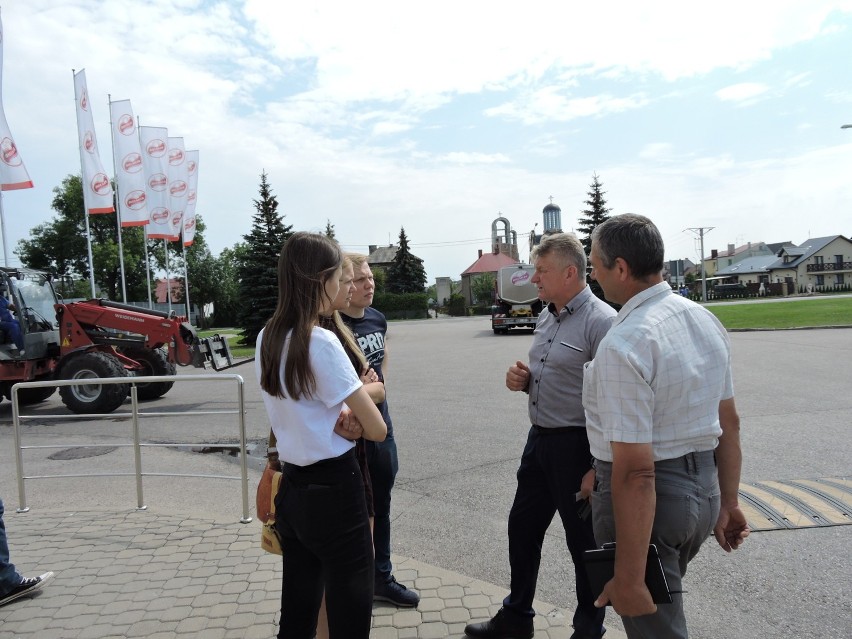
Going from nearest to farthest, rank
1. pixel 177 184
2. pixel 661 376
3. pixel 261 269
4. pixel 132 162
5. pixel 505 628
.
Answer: pixel 661 376 < pixel 505 628 < pixel 132 162 < pixel 177 184 < pixel 261 269

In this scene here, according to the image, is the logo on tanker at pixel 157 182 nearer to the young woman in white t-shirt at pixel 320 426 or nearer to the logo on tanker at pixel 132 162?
the logo on tanker at pixel 132 162

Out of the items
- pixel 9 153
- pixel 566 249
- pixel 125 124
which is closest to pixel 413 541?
pixel 566 249

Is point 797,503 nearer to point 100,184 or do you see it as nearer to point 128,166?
point 100,184

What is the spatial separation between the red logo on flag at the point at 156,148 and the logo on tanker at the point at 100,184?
8.22ft

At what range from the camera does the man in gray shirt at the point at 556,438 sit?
291cm

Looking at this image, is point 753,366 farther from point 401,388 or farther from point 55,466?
point 55,466

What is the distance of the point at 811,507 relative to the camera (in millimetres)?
4668

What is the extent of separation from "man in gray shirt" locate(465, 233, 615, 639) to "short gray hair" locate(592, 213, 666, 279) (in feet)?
2.87

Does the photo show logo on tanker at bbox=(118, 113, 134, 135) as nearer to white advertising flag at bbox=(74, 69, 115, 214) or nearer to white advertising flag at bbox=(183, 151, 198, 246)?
white advertising flag at bbox=(74, 69, 115, 214)

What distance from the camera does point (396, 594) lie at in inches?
135

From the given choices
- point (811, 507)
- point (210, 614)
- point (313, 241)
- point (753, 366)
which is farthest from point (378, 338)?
point (753, 366)

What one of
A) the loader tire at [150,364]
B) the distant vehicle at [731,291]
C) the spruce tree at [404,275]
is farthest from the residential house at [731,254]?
the loader tire at [150,364]

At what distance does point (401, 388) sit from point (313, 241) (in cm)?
1012

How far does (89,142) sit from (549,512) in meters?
23.3
